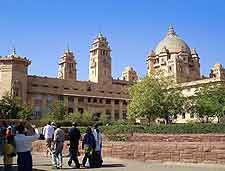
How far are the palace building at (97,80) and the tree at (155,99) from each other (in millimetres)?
21628

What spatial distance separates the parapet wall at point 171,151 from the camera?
52.6 ft

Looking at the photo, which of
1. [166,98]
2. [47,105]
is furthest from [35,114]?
[166,98]

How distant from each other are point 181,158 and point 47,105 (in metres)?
72.1

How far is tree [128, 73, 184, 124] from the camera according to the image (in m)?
55.3

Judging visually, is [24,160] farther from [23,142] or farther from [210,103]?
[210,103]

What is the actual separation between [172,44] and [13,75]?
46359mm

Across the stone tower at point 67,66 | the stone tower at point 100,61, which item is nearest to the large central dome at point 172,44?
the stone tower at point 100,61

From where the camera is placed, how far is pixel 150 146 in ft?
57.2

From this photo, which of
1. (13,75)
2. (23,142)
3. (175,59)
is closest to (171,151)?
(23,142)

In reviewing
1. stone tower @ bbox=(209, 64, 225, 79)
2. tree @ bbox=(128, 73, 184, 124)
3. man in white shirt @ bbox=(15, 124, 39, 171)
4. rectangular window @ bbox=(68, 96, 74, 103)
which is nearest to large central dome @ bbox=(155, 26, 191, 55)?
stone tower @ bbox=(209, 64, 225, 79)

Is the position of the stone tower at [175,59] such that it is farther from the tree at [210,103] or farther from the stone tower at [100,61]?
the tree at [210,103]

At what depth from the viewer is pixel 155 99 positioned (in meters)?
55.3

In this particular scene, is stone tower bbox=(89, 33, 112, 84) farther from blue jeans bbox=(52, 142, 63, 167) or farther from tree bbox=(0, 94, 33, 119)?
blue jeans bbox=(52, 142, 63, 167)

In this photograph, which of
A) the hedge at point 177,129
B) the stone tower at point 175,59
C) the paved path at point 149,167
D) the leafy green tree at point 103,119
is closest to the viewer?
the paved path at point 149,167
